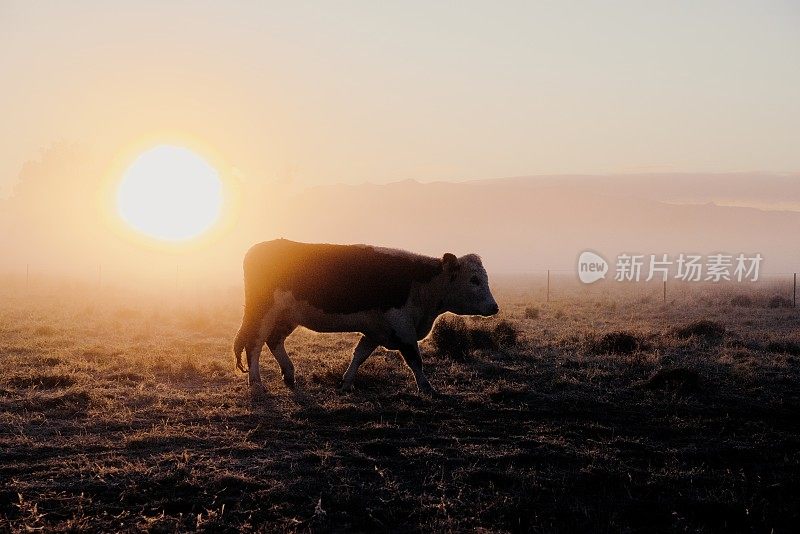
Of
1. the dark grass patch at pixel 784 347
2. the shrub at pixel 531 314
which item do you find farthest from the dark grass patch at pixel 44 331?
the dark grass patch at pixel 784 347

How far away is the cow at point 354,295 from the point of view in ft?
39.9

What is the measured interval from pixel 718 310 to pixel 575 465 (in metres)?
27.9

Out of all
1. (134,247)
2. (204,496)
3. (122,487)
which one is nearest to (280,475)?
(204,496)

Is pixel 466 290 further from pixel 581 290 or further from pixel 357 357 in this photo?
pixel 581 290

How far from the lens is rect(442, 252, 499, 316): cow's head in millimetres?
12602

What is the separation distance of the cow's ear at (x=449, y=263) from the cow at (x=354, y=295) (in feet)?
0.05

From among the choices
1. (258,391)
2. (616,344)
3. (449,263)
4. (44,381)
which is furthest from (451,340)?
(44,381)

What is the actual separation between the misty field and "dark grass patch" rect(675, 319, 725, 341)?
3.81 metres

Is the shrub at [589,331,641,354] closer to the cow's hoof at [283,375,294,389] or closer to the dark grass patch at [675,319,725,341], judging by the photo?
the dark grass patch at [675,319,725,341]

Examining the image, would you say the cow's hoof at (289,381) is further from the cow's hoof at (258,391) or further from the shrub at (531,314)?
the shrub at (531,314)

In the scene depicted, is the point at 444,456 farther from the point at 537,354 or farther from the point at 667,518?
the point at 537,354

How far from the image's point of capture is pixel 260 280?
12719 mm

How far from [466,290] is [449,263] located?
0.53 m

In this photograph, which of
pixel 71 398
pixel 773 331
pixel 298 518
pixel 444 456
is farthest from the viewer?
pixel 773 331
